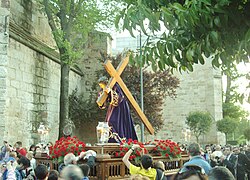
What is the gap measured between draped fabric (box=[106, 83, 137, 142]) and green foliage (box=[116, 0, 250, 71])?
600 centimetres

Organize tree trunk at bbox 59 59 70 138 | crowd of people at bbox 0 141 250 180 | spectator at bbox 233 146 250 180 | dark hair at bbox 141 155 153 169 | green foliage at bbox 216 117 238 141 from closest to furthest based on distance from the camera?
crowd of people at bbox 0 141 250 180, dark hair at bbox 141 155 153 169, spectator at bbox 233 146 250 180, tree trunk at bbox 59 59 70 138, green foliage at bbox 216 117 238 141

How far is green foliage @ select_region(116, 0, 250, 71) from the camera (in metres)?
2.95

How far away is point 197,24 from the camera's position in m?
3.03

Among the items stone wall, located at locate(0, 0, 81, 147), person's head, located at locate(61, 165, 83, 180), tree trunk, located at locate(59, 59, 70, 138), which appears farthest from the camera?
tree trunk, located at locate(59, 59, 70, 138)

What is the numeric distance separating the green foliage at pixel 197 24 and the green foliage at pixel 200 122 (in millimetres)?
20676

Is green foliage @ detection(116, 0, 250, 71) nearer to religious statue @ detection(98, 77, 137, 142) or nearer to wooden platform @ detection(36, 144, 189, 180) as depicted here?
wooden platform @ detection(36, 144, 189, 180)

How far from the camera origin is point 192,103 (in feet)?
89.7

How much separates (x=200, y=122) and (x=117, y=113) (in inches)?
597

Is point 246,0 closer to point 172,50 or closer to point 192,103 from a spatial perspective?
point 172,50

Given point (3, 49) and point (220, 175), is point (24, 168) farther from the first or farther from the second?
point (3, 49)


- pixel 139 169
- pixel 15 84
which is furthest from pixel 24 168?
pixel 15 84

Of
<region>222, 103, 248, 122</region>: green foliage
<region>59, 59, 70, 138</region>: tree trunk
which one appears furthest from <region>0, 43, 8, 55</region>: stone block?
<region>222, 103, 248, 122</region>: green foliage

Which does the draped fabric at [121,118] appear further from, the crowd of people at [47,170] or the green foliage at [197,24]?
the green foliage at [197,24]

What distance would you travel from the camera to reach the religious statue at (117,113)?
9328mm
